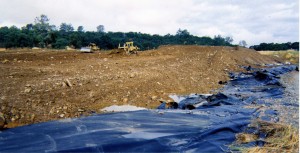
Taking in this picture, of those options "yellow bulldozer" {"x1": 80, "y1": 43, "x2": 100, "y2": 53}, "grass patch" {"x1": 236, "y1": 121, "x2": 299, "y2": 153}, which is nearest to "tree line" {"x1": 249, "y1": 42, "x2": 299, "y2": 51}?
"yellow bulldozer" {"x1": 80, "y1": 43, "x2": 100, "y2": 53}

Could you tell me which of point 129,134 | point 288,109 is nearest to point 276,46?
point 288,109

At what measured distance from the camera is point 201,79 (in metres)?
9.26

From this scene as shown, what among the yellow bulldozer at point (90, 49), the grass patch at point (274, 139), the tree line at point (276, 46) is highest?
the tree line at point (276, 46)

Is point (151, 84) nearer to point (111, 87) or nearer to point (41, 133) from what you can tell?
point (111, 87)

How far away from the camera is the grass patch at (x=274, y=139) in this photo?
341 cm

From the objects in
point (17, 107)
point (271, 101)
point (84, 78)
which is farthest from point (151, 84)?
point (17, 107)

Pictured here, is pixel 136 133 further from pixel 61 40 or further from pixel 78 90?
pixel 61 40

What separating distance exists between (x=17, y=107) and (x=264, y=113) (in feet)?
14.3

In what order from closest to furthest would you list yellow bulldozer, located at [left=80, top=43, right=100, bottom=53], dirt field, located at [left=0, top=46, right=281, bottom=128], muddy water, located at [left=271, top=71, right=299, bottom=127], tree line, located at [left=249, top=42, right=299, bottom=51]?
1. dirt field, located at [left=0, top=46, right=281, bottom=128]
2. muddy water, located at [left=271, top=71, right=299, bottom=127]
3. yellow bulldozer, located at [left=80, top=43, right=100, bottom=53]
4. tree line, located at [left=249, top=42, right=299, bottom=51]

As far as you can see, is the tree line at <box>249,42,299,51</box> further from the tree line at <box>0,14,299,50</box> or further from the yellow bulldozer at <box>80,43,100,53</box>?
the yellow bulldozer at <box>80,43,100,53</box>

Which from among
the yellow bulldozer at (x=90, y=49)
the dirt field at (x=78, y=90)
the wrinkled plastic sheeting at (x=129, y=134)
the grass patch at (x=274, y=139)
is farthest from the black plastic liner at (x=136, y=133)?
the yellow bulldozer at (x=90, y=49)

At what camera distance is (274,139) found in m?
3.66

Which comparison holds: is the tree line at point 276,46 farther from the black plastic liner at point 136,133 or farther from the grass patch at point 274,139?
the grass patch at point 274,139

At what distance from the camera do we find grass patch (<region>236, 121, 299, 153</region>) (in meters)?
3.41
